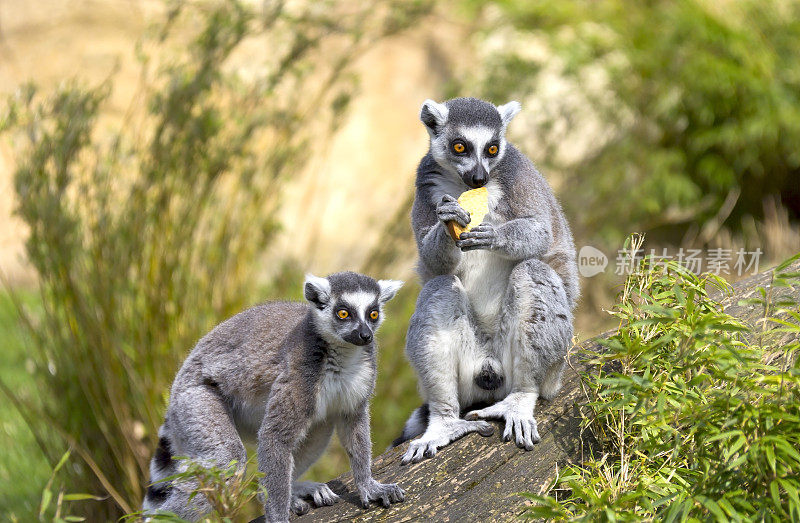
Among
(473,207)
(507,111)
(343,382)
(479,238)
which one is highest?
(507,111)

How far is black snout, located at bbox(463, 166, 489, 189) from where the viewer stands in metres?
3.30

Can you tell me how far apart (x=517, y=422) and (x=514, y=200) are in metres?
0.97

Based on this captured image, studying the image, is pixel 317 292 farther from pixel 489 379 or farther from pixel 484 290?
pixel 489 379

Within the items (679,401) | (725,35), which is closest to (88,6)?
(725,35)

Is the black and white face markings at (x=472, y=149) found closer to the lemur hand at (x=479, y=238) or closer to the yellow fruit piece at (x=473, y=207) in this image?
the yellow fruit piece at (x=473, y=207)

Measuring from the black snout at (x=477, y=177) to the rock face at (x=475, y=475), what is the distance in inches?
31.8

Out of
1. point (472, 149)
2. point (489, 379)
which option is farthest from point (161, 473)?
point (472, 149)

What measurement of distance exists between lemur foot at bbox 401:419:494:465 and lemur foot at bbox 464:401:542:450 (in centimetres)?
7

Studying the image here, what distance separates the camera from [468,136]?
339 cm

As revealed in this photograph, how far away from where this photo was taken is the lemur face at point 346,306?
314cm

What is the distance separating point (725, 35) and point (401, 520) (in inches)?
328

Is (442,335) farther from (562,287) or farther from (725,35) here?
(725,35)

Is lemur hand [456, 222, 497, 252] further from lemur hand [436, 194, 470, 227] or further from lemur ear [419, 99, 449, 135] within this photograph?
lemur ear [419, 99, 449, 135]
